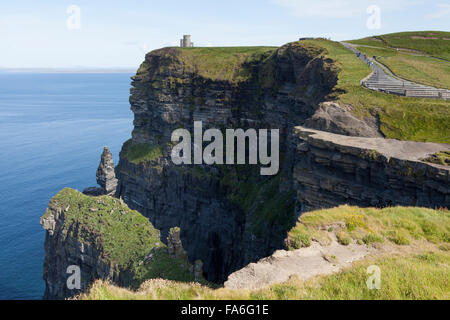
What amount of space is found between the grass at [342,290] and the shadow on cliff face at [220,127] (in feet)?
103

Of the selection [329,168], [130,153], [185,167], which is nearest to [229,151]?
[185,167]

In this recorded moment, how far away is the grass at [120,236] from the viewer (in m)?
38.4

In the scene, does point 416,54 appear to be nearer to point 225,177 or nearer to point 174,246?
point 225,177

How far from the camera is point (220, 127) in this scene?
239 feet

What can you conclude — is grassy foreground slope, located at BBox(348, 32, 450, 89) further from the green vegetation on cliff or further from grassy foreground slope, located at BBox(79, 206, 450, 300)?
the green vegetation on cliff

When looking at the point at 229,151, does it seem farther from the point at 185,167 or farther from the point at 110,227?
the point at 110,227

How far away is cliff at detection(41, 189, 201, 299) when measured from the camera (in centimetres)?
3962

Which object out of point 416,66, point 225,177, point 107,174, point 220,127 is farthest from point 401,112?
point 107,174

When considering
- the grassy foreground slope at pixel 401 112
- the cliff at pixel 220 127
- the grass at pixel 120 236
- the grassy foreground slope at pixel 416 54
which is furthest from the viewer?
the cliff at pixel 220 127

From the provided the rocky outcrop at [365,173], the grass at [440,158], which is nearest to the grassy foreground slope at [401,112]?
the rocky outcrop at [365,173]

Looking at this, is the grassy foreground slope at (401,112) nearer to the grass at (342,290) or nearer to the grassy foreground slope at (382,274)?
the grassy foreground slope at (382,274)

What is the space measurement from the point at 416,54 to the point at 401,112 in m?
43.1

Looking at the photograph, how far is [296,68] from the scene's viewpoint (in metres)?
59.6
